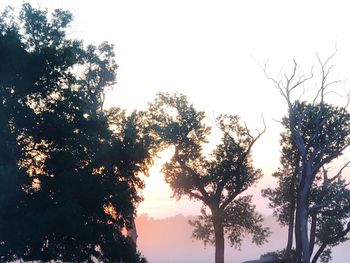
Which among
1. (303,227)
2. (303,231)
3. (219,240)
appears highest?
(219,240)

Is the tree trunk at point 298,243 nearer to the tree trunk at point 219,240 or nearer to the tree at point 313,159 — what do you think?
the tree at point 313,159

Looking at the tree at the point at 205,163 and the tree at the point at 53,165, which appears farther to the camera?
the tree at the point at 205,163

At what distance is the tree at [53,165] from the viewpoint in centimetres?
2158

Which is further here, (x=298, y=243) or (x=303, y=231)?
(x=298, y=243)

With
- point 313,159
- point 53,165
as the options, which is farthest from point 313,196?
point 53,165

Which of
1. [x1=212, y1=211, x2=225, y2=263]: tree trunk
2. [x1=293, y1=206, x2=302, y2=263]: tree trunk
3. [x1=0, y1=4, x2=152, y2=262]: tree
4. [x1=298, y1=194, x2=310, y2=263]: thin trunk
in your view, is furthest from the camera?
[x1=212, y1=211, x2=225, y2=263]: tree trunk

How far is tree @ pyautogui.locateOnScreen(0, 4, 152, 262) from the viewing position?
2158cm

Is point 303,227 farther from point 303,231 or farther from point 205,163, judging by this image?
point 205,163

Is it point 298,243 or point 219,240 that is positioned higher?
point 219,240

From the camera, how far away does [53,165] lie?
22.7 m

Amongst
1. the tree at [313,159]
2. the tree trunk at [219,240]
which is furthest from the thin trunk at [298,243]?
the tree trunk at [219,240]

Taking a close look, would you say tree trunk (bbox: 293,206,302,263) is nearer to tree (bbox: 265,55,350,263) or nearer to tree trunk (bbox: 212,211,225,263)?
tree (bbox: 265,55,350,263)

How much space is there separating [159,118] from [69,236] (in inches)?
799

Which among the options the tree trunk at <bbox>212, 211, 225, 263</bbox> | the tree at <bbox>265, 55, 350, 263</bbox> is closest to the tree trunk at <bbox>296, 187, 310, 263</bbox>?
the tree at <bbox>265, 55, 350, 263</bbox>
